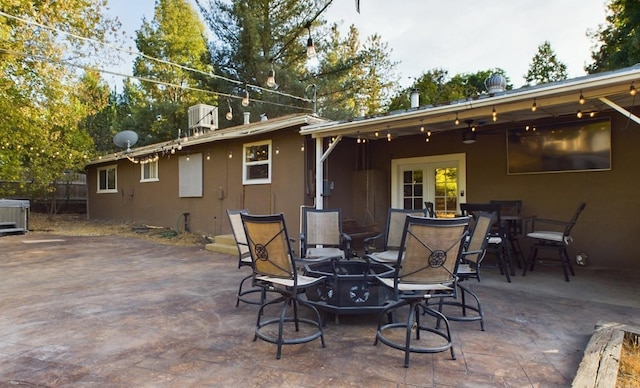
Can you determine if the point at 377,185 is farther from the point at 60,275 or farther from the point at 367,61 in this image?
the point at 367,61

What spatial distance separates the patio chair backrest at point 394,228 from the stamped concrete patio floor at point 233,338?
3.37 feet

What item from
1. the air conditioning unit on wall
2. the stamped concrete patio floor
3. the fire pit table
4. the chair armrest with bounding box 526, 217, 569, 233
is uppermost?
the air conditioning unit on wall

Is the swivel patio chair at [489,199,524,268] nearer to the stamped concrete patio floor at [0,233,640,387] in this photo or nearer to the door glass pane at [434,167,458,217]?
the stamped concrete patio floor at [0,233,640,387]

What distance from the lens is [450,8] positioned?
29.7ft

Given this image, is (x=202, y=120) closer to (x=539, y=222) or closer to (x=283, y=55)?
(x=283, y=55)

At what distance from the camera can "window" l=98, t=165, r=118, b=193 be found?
12941mm

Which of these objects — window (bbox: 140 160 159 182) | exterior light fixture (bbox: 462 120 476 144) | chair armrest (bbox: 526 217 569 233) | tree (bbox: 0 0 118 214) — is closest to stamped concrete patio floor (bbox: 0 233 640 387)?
chair armrest (bbox: 526 217 569 233)

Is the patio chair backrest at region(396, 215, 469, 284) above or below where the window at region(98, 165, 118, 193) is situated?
below

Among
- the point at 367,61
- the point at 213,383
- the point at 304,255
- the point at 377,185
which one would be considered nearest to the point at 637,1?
the point at 367,61

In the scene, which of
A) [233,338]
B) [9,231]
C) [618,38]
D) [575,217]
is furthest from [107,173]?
[618,38]

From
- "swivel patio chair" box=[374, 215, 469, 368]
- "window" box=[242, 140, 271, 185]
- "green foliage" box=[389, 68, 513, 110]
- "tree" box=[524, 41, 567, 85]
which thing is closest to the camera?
"swivel patio chair" box=[374, 215, 469, 368]

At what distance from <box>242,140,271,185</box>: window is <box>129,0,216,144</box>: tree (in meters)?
9.81

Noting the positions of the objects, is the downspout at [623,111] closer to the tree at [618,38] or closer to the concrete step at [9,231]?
the tree at [618,38]

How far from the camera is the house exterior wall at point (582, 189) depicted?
197 inches
